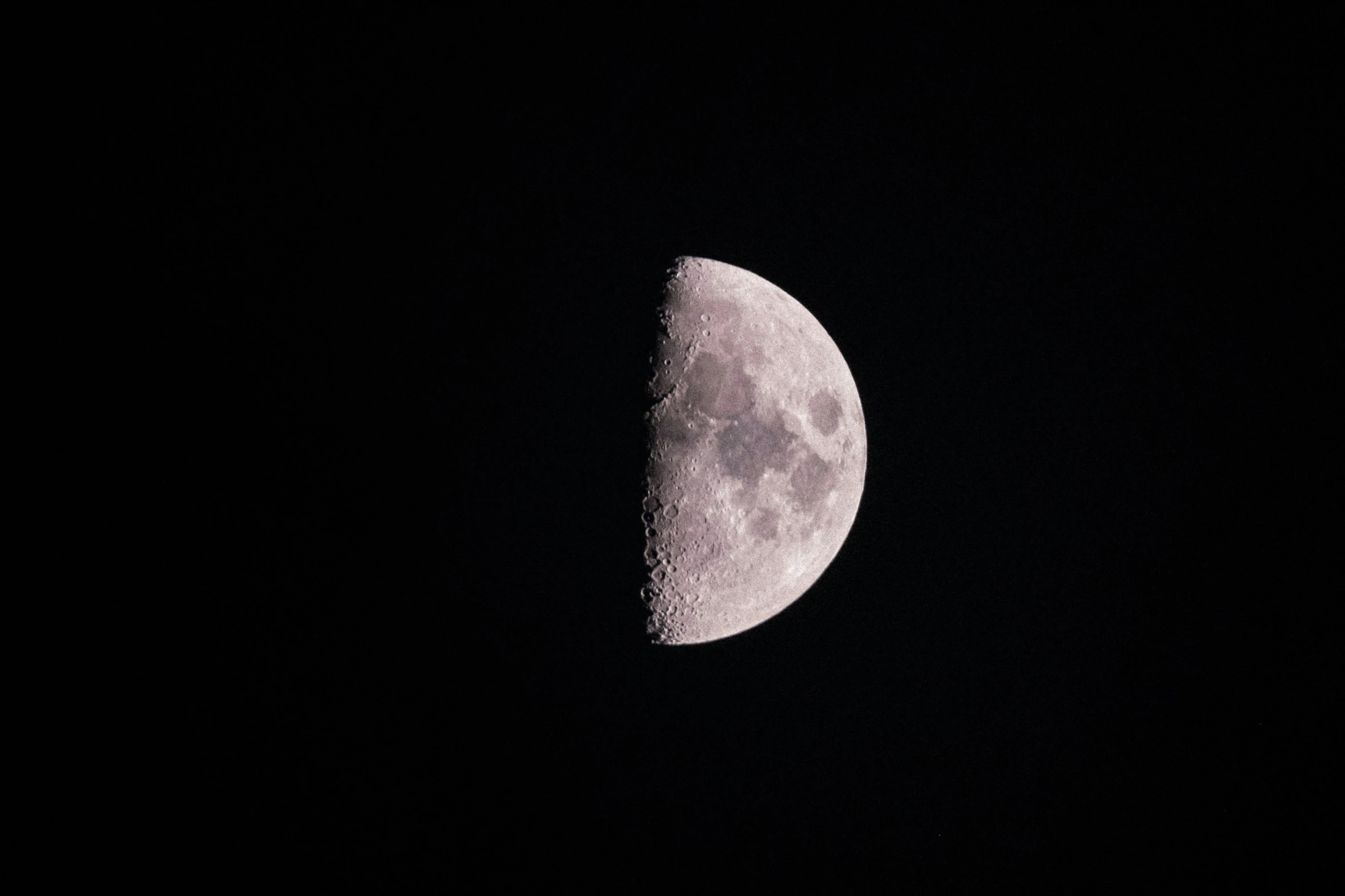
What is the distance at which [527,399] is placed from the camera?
2895mm

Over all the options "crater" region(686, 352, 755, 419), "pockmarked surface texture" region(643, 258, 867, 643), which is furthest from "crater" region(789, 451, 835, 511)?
"crater" region(686, 352, 755, 419)

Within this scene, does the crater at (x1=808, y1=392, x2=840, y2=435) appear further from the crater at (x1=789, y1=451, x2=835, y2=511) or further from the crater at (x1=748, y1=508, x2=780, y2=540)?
the crater at (x1=748, y1=508, x2=780, y2=540)

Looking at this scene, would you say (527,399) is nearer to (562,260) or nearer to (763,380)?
(562,260)

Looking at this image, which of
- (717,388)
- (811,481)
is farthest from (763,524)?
(717,388)

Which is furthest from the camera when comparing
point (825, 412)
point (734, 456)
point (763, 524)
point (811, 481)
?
point (825, 412)

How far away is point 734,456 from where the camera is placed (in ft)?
10.1

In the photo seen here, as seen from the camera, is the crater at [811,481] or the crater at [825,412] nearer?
the crater at [811,481]

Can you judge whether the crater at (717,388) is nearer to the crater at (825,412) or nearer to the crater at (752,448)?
the crater at (752,448)

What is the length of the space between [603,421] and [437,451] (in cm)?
68

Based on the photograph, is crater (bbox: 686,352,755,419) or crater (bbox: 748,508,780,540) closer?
crater (bbox: 686,352,755,419)

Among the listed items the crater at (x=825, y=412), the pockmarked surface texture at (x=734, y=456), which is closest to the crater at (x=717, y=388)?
the pockmarked surface texture at (x=734, y=456)

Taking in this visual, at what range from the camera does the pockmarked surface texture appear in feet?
9.99

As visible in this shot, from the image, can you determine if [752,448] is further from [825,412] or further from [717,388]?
[825,412]

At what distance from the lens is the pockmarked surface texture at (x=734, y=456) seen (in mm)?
3045
